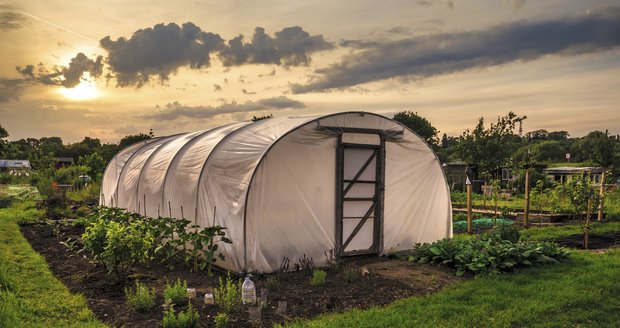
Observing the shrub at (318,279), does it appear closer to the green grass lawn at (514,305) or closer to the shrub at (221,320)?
the green grass lawn at (514,305)

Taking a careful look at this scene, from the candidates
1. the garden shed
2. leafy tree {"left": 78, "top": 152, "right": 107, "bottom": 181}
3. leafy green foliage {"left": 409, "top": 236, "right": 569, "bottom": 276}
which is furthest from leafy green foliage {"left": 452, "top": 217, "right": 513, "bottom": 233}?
leafy tree {"left": 78, "top": 152, "right": 107, "bottom": 181}

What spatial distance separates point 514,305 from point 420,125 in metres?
47.5

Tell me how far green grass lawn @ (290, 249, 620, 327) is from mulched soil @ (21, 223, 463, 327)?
367 mm

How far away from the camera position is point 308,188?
27.7ft

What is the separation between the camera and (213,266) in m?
8.25

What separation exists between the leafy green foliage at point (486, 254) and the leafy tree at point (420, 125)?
42847 millimetres

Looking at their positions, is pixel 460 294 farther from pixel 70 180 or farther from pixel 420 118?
pixel 420 118

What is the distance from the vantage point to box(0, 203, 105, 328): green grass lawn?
5.57 meters

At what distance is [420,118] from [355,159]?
45.9m

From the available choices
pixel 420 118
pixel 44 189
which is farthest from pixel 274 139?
pixel 420 118

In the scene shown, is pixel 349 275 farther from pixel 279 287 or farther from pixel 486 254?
pixel 486 254

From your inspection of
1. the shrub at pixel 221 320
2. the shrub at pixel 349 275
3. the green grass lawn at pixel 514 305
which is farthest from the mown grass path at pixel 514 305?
the shrub at pixel 349 275

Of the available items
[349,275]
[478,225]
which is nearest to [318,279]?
[349,275]

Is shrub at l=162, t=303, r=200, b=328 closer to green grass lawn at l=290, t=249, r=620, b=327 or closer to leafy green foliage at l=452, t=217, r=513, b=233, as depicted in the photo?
green grass lawn at l=290, t=249, r=620, b=327
